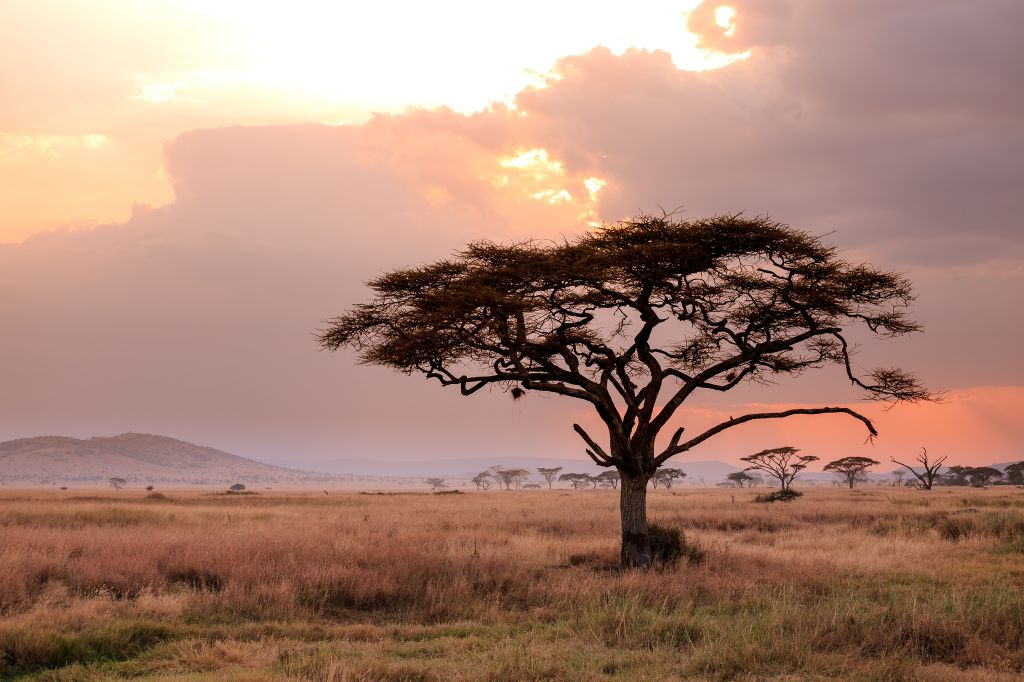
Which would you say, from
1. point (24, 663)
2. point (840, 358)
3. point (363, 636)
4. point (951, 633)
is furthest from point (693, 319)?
point (24, 663)

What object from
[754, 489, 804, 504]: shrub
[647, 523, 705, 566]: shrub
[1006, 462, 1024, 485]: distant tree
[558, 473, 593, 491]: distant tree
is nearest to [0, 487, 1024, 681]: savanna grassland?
[647, 523, 705, 566]: shrub

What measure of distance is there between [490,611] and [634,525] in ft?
23.4

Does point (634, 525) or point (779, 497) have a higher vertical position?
point (634, 525)

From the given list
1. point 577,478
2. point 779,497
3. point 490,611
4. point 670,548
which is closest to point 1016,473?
point 577,478

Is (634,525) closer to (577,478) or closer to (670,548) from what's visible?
(670,548)

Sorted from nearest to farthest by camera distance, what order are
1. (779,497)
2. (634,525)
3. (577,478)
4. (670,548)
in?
(634,525) < (670,548) < (779,497) < (577,478)

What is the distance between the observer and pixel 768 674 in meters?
9.36

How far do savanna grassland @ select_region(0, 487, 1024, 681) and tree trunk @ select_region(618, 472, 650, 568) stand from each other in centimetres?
61

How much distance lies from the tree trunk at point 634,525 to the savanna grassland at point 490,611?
0.61 meters

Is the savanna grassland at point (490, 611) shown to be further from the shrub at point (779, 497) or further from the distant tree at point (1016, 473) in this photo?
the distant tree at point (1016, 473)

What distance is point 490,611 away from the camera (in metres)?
13.3

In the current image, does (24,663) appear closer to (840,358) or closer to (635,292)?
(635,292)

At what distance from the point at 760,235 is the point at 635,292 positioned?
11.6 feet

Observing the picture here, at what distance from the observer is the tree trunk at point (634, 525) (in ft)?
63.5
